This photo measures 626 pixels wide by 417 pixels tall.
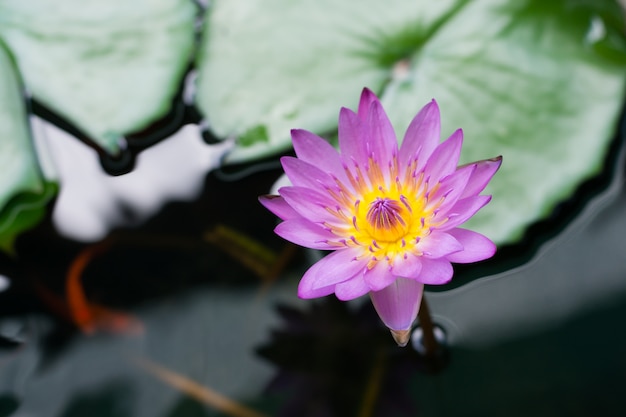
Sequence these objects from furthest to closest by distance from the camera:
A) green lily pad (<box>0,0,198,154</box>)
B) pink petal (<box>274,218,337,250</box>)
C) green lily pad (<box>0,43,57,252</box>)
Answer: green lily pad (<box>0,0,198,154</box>), green lily pad (<box>0,43,57,252</box>), pink petal (<box>274,218,337,250</box>)

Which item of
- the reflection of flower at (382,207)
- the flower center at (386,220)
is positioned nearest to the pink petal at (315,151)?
the reflection of flower at (382,207)

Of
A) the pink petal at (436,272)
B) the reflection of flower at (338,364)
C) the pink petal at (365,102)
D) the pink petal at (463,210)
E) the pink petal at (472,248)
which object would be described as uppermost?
the pink petal at (365,102)

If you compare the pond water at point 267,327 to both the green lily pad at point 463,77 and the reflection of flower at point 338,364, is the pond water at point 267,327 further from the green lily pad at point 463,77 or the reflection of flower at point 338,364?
the green lily pad at point 463,77

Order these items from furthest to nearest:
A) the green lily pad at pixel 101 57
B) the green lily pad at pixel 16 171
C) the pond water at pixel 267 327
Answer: the green lily pad at pixel 101 57, the green lily pad at pixel 16 171, the pond water at pixel 267 327

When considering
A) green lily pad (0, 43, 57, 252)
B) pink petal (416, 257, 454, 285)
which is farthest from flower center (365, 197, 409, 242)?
green lily pad (0, 43, 57, 252)

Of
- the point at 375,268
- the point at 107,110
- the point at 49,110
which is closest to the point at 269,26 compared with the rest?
the point at 107,110

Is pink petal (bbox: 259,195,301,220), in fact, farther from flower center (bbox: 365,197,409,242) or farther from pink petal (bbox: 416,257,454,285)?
pink petal (bbox: 416,257,454,285)

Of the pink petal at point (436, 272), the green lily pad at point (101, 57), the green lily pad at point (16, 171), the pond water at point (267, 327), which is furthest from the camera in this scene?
the green lily pad at point (101, 57)
